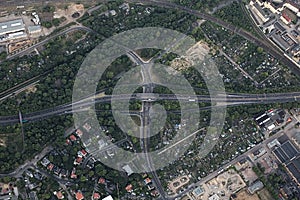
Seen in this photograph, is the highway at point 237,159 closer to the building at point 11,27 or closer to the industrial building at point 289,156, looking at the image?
the industrial building at point 289,156

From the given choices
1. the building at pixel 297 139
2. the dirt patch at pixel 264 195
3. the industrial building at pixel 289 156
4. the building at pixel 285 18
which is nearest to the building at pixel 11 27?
the building at pixel 285 18

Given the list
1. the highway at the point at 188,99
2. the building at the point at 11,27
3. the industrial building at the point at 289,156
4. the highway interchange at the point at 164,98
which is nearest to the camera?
the industrial building at the point at 289,156

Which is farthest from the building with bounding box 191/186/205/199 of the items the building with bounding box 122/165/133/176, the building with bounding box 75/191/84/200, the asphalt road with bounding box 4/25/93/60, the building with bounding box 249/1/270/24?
the building with bounding box 249/1/270/24

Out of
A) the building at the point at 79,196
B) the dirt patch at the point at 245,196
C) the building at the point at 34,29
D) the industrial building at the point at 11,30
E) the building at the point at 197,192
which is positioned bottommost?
the dirt patch at the point at 245,196

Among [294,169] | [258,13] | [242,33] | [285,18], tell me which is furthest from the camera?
[258,13]

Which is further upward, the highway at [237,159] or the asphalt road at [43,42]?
the asphalt road at [43,42]

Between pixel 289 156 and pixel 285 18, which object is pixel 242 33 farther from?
pixel 289 156

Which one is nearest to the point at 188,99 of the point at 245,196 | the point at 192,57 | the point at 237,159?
the point at 192,57

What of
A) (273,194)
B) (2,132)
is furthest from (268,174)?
(2,132)

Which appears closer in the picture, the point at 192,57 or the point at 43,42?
the point at 43,42

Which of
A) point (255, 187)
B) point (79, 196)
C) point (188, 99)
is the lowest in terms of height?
point (255, 187)

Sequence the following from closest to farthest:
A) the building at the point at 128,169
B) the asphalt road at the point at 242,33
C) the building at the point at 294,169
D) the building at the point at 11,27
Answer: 1. the building at the point at 128,169
2. the building at the point at 294,169
3. the building at the point at 11,27
4. the asphalt road at the point at 242,33
